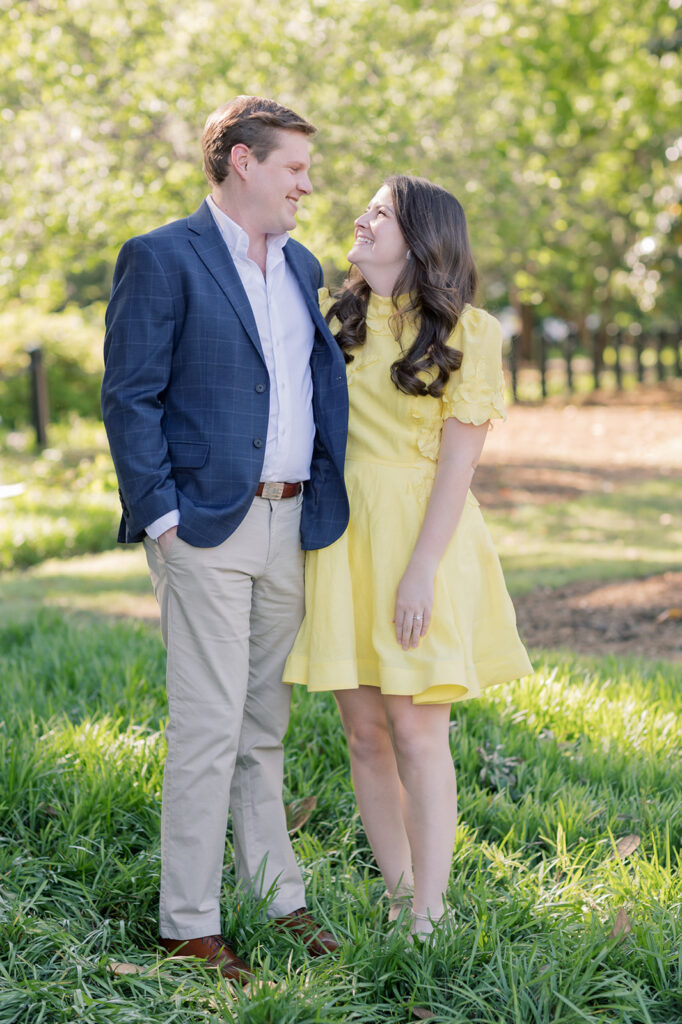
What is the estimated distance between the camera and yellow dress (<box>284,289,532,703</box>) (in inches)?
106

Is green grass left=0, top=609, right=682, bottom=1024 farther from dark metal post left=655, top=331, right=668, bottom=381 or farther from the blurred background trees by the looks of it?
dark metal post left=655, top=331, right=668, bottom=381

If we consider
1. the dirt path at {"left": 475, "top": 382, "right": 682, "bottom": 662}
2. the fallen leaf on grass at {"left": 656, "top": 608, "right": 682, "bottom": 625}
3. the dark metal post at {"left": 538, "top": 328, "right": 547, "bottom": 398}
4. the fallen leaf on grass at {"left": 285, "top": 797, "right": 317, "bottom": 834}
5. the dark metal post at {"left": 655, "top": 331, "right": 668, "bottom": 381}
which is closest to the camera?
the fallen leaf on grass at {"left": 285, "top": 797, "right": 317, "bottom": 834}

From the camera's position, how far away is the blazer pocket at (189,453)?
2631 mm

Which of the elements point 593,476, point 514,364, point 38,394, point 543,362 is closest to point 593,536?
point 593,476

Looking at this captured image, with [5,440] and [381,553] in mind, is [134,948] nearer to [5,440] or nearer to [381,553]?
[381,553]

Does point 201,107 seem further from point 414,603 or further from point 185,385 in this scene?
point 414,603

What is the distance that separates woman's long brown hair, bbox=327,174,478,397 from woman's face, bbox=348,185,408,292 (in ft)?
0.08

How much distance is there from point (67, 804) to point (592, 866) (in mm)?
1571

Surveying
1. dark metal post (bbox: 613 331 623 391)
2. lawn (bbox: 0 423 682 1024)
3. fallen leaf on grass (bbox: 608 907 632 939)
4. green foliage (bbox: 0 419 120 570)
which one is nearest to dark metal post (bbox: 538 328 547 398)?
dark metal post (bbox: 613 331 623 391)

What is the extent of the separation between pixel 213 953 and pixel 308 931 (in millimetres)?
260

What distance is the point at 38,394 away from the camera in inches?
481

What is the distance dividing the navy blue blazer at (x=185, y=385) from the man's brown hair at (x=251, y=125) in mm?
202

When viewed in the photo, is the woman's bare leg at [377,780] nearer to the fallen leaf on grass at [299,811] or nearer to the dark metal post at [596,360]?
the fallen leaf on grass at [299,811]

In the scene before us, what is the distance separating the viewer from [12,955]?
258 cm
